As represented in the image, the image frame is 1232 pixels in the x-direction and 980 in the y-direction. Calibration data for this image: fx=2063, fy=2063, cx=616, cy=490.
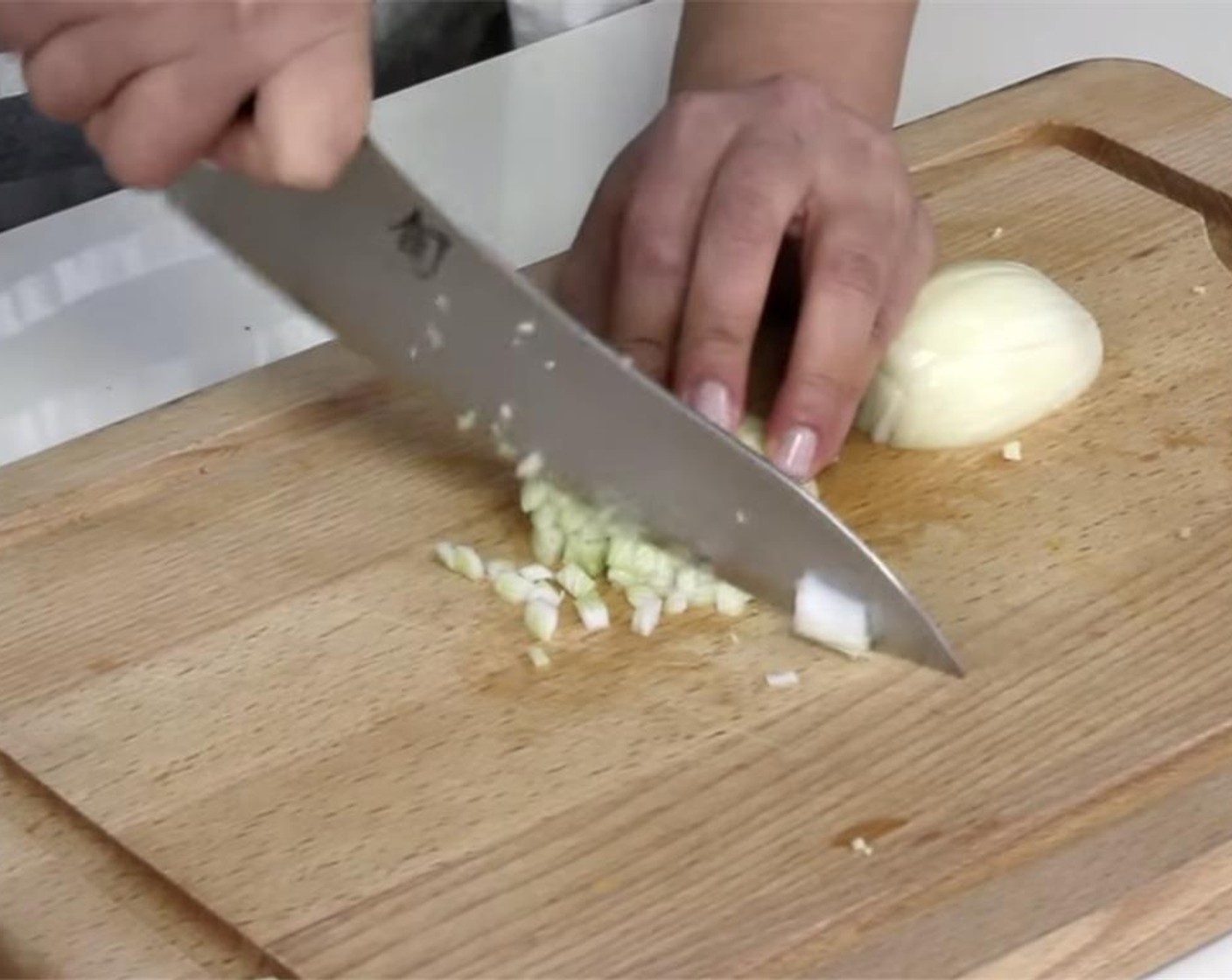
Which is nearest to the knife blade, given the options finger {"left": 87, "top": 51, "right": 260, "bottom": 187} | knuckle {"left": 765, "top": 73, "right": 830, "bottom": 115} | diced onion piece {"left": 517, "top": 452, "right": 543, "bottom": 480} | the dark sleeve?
diced onion piece {"left": 517, "top": 452, "right": 543, "bottom": 480}

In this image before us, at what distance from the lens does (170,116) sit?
805 mm

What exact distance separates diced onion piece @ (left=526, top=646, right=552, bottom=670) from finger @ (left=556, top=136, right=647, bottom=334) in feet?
0.72

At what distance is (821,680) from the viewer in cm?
95

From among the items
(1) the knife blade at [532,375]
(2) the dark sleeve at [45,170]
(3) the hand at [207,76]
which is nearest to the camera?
(3) the hand at [207,76]

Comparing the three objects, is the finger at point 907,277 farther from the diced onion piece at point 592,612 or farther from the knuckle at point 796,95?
the diced onion piece at point 592,612

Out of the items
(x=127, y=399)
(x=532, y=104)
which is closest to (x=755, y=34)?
(x=532, y=104)

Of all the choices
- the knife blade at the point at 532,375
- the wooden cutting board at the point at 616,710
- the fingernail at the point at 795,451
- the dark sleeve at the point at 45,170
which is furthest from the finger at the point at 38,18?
the dark sleeve at the point at 45,170

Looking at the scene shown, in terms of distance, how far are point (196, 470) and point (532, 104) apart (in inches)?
17.5

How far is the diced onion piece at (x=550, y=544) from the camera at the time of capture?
1.01m

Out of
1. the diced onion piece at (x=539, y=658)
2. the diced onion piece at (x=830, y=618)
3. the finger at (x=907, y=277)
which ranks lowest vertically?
the diced onion piece at (x=539, y=658)

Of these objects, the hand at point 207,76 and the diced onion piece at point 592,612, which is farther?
the diced onion piece at point 592,612

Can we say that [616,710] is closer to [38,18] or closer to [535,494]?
[535,494]

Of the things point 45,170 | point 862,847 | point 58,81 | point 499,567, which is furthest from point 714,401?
point 45,170

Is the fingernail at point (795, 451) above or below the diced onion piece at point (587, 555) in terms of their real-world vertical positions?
above
